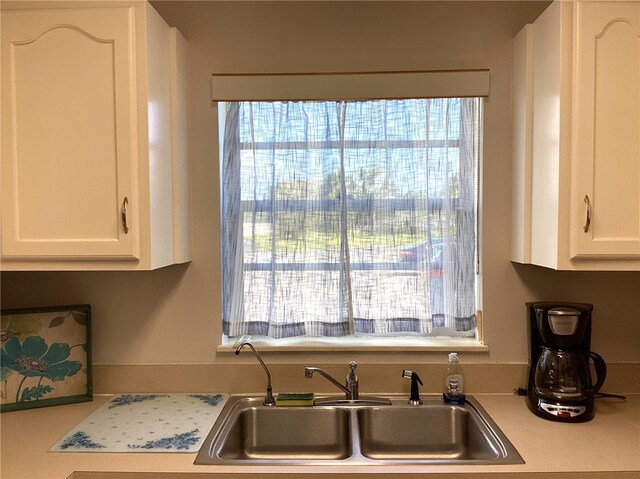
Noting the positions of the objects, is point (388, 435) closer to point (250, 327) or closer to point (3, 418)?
point (250, 327)

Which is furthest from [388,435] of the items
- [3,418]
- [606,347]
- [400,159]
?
[3,418]

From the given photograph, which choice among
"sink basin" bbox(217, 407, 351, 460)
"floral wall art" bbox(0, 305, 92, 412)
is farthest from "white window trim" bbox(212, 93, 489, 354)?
"floral wall art" bbox(0, 305, 92, 412)

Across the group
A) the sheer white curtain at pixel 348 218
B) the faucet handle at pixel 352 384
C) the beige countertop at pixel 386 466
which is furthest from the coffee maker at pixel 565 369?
the faucet handle at pixel 352 384

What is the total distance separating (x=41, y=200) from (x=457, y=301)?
1.49 meters

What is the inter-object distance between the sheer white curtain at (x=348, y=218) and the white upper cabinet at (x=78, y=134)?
46 cm

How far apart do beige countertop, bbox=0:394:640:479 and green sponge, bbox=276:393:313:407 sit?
43 cm

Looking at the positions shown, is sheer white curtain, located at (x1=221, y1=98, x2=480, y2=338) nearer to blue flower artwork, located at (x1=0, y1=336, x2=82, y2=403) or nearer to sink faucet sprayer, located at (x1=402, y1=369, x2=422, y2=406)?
sink faucet sprayer, located at (x1=402, y1=369, x2=422, y2=406)

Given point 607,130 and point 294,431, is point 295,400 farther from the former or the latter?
point 607,130

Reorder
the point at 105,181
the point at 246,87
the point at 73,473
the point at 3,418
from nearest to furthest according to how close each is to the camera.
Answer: the point at 73,473, the point at 105,181, the point at 3,418, the point at 246,87

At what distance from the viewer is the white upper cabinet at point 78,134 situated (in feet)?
4.97

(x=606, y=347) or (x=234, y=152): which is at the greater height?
(x=234, y=152)

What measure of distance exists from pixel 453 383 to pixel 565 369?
37cm

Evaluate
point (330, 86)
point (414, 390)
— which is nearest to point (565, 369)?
point (414, 390)

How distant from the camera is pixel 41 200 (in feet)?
5.05
